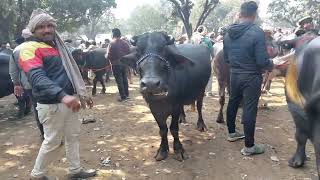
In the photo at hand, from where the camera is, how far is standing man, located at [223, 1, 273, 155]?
18.1 feet

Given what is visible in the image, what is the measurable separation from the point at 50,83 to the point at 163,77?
1525 mm

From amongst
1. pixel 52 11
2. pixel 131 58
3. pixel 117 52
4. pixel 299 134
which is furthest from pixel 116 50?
pixel 52 11

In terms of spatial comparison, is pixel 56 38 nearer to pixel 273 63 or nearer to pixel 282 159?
pixel 273 63

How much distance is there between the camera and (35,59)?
170 inches

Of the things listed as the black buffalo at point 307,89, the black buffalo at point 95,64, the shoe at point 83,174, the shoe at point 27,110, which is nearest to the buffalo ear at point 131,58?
the shoe at point 83,174

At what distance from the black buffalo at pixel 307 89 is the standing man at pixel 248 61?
62.1 inches

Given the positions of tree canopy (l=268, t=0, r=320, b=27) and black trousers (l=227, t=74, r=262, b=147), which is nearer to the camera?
Answer: black trousers (l=227, t=74, r=262, b=147)

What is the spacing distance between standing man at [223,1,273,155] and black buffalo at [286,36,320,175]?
158cm

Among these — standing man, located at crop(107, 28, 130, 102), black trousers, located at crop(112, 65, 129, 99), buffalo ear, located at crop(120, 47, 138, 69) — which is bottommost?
black trousers, located at crop(112, 65, 129, 99)

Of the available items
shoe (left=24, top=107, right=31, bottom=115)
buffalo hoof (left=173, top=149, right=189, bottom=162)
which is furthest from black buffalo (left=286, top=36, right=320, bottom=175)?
shoe (left=24, top=107, right=31, bottom=115)

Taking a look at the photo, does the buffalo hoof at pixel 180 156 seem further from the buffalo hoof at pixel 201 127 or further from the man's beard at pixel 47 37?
the man's beard at pixel 47 37

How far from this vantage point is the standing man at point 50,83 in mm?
4223

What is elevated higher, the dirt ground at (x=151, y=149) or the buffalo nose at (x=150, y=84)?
the buffalo nose at (x=150, y=84)

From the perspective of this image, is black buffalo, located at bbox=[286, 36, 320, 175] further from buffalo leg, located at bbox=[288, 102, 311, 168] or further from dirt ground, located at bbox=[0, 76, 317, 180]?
dirt ground, located at bbox=[0, 76, 317, 180]
